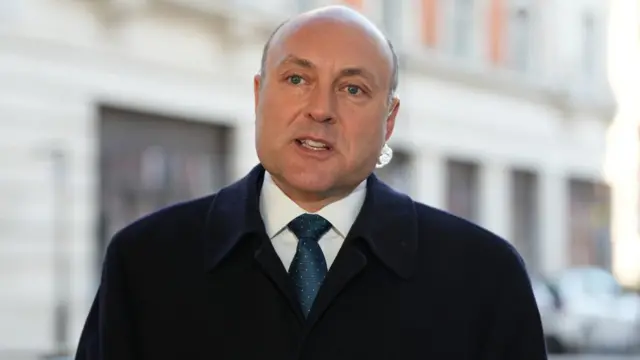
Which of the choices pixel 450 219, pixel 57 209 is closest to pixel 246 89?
pixel 57 209

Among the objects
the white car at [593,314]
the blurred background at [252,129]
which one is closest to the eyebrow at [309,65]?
the blurred background at [252,129]

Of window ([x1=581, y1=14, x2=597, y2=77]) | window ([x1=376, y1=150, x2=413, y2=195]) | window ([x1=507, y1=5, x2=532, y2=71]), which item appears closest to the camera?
window ([x1=376, y1=150, x2=413, y2=195])

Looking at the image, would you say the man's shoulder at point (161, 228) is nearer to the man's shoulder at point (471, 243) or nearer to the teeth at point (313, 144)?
the teeth at point (313, 144)

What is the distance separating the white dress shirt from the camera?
2441 millimetres

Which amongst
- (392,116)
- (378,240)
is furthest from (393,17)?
(378,240)

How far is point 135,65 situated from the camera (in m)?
17.4

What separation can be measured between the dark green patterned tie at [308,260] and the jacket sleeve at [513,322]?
0.99 ft

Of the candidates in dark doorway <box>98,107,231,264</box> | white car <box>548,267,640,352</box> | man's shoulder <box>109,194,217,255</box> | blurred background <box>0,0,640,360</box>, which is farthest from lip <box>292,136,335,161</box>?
white car <box>548,267,640,352</box>

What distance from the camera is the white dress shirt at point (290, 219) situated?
244cm

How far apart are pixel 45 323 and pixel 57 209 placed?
1290 millimetres

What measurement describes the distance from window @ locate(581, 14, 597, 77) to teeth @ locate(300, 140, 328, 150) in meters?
30.3

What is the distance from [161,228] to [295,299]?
277 millimetres

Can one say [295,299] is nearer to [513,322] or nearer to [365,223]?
[365,223]

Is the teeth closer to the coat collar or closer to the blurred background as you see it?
the coat collar
